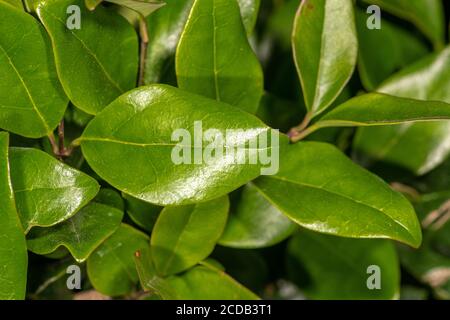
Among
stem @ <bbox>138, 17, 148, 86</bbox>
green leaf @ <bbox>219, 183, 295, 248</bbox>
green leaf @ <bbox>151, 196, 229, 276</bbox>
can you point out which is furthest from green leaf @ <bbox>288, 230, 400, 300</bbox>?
stem @ <bbox>138, 17, 148, 86</bbox>

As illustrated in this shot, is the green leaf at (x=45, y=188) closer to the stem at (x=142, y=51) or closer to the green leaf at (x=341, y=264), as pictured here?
the stem at (x=142, y=51)

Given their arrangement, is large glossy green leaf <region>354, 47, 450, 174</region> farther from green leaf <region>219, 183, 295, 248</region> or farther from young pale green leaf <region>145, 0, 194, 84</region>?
young pale green leaf <region>145, 0, 194, 84</region>

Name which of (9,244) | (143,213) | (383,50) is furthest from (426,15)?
(9,244)

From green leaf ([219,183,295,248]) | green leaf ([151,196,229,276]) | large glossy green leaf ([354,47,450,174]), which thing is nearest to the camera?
green leaf ([151,196,229,276])

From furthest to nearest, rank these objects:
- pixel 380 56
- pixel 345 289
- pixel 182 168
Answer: pixel 380 56 < pixel 345 289 < pixel 182 168

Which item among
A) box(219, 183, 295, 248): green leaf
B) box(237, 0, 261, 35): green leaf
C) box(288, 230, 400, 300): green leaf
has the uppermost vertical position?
box(237, 0, 261, 35): green leaf

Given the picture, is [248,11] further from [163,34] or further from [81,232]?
[81,232]

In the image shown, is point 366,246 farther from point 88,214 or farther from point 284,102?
point 88,214

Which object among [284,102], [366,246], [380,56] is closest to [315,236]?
[366,246]
